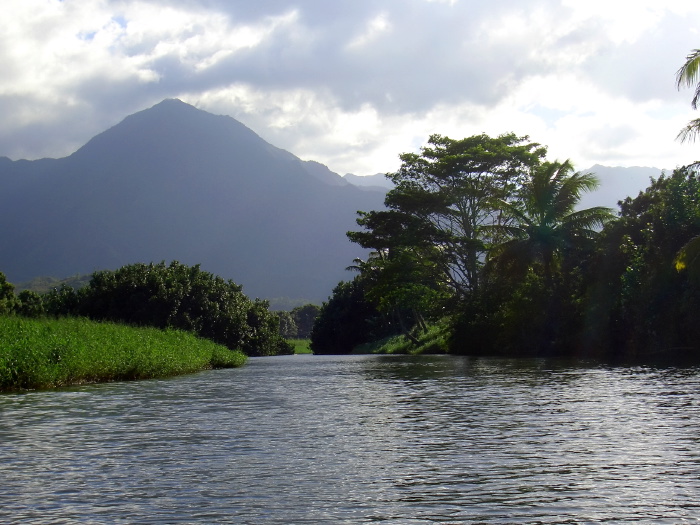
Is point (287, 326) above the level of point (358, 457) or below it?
above

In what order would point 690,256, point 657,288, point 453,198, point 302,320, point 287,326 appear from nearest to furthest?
point 690,256, point 657,288, point 453,198, point 287,326, point 302,320

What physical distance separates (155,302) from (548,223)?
29.3m

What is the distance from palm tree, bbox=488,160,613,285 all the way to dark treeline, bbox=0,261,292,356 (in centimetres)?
2278

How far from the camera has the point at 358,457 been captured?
10.3 m

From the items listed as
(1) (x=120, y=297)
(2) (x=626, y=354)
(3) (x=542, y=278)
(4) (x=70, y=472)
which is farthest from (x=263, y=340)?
(4) (x=70, y=472)

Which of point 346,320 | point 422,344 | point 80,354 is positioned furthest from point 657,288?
point 346,320

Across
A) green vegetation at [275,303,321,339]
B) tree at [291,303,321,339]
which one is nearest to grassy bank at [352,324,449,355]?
green vegetation at [275,303,321,339]

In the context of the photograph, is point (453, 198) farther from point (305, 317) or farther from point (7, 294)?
point (305, 317)

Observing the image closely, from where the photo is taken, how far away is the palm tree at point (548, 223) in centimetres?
4559

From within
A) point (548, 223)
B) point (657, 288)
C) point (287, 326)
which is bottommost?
point (287, 326)

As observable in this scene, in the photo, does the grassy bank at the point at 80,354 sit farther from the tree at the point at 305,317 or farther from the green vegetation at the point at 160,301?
the tree at the point at 305,317

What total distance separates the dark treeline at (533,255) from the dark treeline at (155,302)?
13774mm

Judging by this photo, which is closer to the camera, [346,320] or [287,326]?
[346,320]

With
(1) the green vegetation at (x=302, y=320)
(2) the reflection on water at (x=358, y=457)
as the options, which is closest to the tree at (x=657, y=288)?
(2) the reflection on water at (x=358, y=457)
